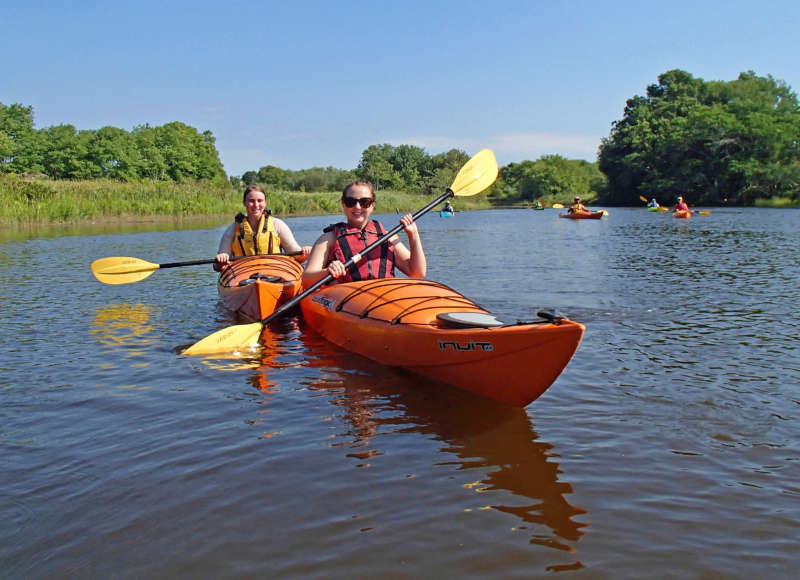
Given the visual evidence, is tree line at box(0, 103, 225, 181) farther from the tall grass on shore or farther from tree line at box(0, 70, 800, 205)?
the tall grass on shore

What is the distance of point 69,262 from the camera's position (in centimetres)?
1285

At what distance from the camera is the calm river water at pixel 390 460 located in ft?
8.20

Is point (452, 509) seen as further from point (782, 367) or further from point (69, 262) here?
point (69, 262)

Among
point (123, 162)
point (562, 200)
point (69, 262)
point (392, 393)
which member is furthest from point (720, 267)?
point (562, 200)

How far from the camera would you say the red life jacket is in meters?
5.66

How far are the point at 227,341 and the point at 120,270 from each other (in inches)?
131

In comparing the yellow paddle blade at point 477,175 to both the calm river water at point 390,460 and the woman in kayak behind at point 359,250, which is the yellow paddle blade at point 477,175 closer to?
the woman in kayak behind at point 359,250

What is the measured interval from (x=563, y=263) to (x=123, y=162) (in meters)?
50.1

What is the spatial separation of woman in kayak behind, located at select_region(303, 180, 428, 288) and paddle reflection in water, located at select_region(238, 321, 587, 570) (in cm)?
74

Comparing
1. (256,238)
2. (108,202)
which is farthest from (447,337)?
(108,202)

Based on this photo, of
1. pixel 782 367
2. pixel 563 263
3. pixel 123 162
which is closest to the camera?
pixel 782 367

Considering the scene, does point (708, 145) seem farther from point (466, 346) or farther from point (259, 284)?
point (466, 346)

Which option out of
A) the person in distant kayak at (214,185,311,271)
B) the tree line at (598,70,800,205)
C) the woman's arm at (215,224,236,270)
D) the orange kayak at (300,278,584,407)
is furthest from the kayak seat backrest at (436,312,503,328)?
the tree line at (598,70,800,205)

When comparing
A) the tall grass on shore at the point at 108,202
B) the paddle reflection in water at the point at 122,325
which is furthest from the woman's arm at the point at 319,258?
the tall grass on shore at the point at 108,202
